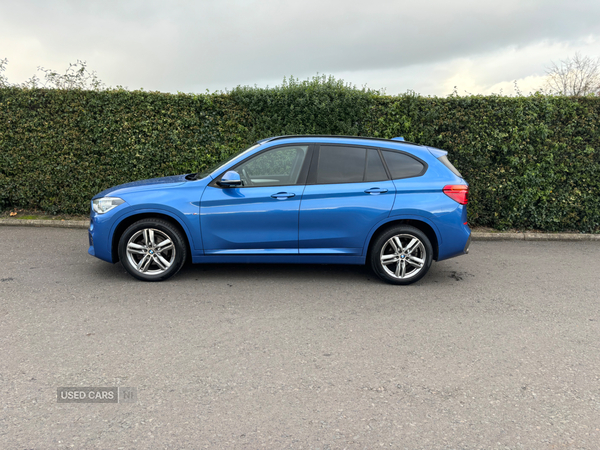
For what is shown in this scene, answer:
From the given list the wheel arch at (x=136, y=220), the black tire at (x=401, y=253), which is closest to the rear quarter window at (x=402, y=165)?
the black tire at (x=401, y=253)

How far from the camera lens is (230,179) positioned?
213 inches

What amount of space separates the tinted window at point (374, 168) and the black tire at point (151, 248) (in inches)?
94.0

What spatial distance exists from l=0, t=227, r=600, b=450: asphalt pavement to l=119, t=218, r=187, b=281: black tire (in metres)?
0.18

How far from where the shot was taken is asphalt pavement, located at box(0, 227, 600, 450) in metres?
2.74

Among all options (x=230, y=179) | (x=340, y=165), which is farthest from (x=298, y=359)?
(x=340, y=165)

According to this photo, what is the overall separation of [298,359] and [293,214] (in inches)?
87.9

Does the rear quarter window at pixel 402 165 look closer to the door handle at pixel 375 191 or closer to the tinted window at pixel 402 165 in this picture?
the tinted window at pixel 402 165

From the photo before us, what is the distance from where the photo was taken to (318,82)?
32.3ft

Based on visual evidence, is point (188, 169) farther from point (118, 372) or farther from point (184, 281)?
point (118, 372)

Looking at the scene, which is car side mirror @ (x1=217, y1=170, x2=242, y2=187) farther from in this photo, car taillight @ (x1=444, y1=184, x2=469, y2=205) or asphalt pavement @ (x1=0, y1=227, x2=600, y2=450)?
car taillight @ (x1=444, y1=184, x2=469, y2=205)

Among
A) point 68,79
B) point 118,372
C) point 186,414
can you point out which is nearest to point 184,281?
point 118,372

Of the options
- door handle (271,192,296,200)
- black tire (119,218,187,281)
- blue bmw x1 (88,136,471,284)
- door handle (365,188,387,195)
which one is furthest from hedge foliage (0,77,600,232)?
black tire (119,218,187,281)

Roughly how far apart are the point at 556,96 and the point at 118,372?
376 inches

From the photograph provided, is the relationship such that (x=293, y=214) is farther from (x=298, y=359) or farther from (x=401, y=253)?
(x=298, y=359)
